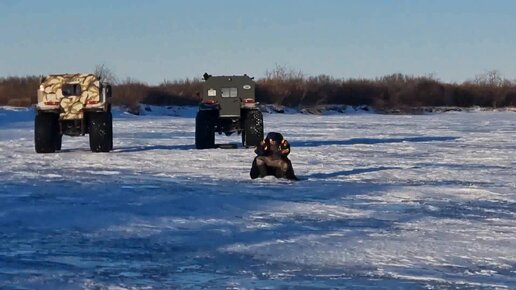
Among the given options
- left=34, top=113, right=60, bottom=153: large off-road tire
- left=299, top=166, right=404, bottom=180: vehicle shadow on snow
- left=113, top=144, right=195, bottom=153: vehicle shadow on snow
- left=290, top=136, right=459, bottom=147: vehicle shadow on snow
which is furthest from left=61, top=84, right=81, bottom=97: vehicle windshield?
left=299, top=166, right=404, bottom=180: vehicle shadow on snow

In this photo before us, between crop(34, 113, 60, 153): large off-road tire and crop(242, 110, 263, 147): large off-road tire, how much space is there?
4.39 m

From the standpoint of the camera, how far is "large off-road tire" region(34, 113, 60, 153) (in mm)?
21594

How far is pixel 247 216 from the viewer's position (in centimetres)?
1070

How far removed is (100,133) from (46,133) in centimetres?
114

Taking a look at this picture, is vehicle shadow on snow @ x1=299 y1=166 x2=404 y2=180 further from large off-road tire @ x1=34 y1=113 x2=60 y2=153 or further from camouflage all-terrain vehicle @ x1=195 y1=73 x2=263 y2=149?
large off-road tire @ x1=34 y1=113 x2=60 y2=153

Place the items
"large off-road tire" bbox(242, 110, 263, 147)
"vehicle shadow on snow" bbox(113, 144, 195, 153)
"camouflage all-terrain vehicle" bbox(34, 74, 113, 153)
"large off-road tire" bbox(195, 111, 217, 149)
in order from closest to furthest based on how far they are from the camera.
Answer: "camouflage all-terrain vehicle" bbox(34, 74, 113, 153) < "vehicle shadow on snow" bbox(113, 144, 195, 153) < "large off-road tire" bbox(195, 111, 217, 149) < "large off-road tire" bbox(242, 110, 263, 147)

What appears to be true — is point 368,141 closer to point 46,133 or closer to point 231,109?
point 231,109

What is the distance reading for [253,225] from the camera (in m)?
10.1

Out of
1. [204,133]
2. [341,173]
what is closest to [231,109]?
[204,133]

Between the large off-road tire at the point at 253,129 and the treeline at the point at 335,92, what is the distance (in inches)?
1539

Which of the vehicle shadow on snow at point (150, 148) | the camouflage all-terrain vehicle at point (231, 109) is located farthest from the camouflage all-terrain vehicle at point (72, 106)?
the camouflage all-terrain vehicle at point (231, 109)

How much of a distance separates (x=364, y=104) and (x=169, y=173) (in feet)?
194

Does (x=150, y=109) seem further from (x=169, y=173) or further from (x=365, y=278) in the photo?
(x=365, y=278)

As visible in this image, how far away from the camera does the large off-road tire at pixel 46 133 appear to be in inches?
850
